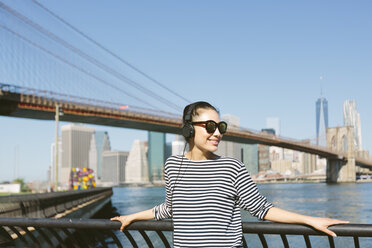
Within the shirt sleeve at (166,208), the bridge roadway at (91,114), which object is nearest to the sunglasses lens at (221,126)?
the shirt sleeve at (166,208)

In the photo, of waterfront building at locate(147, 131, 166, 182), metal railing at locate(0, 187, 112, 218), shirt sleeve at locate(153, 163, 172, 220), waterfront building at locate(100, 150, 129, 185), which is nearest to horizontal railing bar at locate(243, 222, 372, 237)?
shirt sleeve at locate(153, 163, 172, 220)

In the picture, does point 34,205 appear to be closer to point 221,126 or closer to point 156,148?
point 221,126

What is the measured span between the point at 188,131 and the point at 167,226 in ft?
1.74

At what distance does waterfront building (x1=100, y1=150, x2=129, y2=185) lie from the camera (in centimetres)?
18688

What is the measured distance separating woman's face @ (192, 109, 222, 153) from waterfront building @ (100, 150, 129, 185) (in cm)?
18505

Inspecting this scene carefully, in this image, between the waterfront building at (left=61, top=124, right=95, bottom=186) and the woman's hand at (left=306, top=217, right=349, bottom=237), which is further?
the waterfront building at (left=61, top=124, right=95, bottom=186)

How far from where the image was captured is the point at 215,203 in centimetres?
198

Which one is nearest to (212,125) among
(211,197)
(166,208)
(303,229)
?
(211,197)

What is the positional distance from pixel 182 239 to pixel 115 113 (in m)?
34.3

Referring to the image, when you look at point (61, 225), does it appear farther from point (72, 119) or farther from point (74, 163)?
point (74, 163)

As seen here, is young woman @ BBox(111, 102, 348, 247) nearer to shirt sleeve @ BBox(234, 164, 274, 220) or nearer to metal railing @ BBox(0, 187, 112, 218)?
shirt sleeve @ BBox(234, 164, 274, 220)

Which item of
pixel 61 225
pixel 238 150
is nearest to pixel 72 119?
pixel 61 225

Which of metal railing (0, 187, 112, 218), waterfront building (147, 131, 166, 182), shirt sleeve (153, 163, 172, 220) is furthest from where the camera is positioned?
waterfront building (147, 131, 166, 182)

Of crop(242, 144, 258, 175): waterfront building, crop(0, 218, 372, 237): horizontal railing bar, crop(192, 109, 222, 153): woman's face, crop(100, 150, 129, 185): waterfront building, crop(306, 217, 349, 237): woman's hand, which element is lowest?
crop(100, 150, 129, 185): waterfront building
